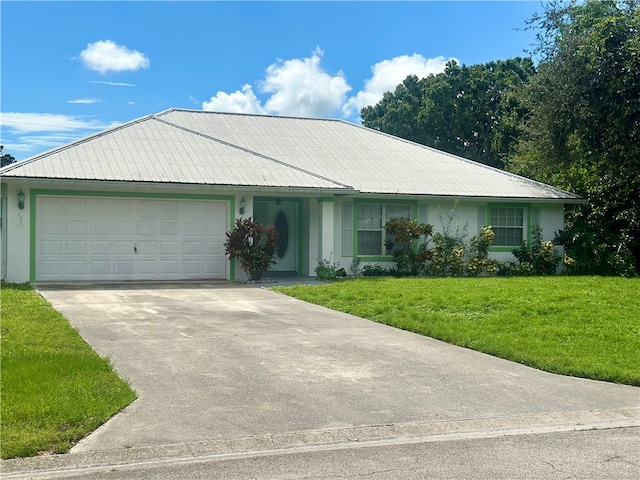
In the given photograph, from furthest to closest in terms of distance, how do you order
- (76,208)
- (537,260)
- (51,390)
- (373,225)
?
(537,260) < (373,225) < (76,208) < (51,390)

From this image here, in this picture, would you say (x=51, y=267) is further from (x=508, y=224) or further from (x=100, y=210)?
(x=508, y=224)

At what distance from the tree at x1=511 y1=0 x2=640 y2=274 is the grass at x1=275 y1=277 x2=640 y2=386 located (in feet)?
18.0

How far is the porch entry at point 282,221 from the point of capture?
21875 mm

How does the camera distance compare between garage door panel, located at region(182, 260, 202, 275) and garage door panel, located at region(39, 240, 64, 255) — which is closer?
garage door panel, located at region(39, 240, 64, 255)

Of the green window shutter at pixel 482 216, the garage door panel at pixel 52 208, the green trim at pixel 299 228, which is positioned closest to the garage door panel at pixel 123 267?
the garage door panel at pixel 52 208

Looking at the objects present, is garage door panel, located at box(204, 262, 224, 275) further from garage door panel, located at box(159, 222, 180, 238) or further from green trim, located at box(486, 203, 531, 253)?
green trim, located at box(486, 203, 531, 253)

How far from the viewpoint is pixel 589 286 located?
16.4 metres

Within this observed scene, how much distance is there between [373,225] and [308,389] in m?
14.1

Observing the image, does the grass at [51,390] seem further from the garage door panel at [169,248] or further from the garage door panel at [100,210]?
the garage door panel at [169,248]

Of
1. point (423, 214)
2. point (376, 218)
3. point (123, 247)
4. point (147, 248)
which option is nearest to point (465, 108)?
point (423, 214)

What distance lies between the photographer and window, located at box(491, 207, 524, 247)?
888 inches

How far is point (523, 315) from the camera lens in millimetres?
12117

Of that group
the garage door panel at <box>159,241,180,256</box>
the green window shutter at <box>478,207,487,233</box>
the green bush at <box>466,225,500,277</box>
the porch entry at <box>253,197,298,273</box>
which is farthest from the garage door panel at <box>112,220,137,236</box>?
the green window shutter at <box>478,207,487,233</box>

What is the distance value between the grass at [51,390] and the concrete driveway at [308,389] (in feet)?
0.64
